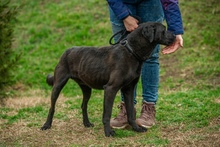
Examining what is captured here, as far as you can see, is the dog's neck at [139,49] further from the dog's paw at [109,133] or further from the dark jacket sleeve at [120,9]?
the dog's paw at [109,133]

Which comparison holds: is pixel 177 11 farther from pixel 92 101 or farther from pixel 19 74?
pixel 19 74

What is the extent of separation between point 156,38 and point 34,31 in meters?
8.60

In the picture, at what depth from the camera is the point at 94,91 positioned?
872cm

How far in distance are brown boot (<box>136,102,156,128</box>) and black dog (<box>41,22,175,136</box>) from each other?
14 cm

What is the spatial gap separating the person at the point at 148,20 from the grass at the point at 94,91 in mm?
218

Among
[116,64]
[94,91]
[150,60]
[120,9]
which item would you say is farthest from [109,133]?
[94,91]

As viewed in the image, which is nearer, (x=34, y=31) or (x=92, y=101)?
(x=92, y=101)

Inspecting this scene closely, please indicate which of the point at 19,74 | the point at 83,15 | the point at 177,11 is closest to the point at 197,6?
the point at 83,15

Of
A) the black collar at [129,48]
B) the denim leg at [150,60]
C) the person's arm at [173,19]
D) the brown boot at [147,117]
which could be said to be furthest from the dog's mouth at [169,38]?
the brown boot at [147,117]

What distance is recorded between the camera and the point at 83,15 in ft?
43.4

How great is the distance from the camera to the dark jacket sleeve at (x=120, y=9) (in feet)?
16.5

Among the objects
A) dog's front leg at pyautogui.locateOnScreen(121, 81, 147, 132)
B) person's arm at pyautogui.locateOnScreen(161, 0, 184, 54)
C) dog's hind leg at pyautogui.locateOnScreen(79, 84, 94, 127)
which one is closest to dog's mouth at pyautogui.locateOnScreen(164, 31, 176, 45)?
person's arm at pyautogui.locateOnScreen(161, 0, 184, 54)

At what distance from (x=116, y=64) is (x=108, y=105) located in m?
0.50

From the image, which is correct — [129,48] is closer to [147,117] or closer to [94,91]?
[147,117]
